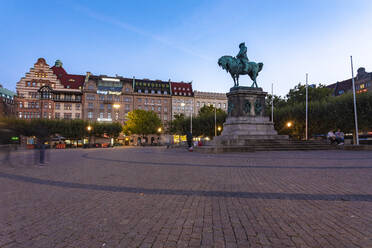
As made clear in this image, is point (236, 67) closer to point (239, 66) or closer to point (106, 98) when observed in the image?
point (239, 66)

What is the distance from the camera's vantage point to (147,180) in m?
6.60

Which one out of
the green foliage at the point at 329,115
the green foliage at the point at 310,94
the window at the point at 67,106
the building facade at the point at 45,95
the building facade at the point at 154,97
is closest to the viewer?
the green foliage at the point at 329,115

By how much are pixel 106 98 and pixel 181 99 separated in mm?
24908

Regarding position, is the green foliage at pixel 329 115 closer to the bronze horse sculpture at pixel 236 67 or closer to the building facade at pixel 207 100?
the bronze horse sculpture at pixel 236 67

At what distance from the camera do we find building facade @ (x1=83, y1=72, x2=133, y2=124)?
229 ft

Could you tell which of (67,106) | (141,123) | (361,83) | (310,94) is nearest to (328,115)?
(310,94)

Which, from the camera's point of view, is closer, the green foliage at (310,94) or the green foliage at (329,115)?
the green foliage at (329,115)

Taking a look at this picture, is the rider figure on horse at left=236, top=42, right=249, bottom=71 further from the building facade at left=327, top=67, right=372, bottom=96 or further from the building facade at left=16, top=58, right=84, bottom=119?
the building facade at left=327, top=67, right=372, bottom=96

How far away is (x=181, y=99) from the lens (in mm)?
80688

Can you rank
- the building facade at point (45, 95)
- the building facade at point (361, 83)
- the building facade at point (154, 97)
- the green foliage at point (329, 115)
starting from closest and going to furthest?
the green foliage at point (329, 115) < the building facade at point (45, 95) < the building facade at point (361, 83) < the building facade at point (154, 97)

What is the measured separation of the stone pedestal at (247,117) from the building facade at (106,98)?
51384 millimetres

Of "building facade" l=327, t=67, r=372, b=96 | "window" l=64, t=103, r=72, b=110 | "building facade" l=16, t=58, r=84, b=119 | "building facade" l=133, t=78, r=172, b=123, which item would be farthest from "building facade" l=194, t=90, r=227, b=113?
"window" l=64, t=103, r=72, b=110

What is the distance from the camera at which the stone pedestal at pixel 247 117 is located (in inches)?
891

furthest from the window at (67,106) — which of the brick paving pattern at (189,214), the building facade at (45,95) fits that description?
the brick paving pattern at (189,214)
